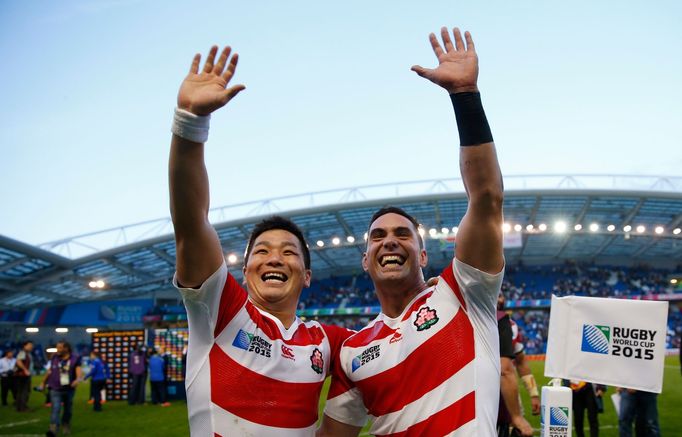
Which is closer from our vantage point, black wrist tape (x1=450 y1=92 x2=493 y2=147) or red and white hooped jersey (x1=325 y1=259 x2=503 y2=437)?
black wrist tape (x1=450 y1=92 x2=493 y2=147)

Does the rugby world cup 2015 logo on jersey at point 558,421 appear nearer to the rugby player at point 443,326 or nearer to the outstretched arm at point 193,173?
the rugby player at point 443,326

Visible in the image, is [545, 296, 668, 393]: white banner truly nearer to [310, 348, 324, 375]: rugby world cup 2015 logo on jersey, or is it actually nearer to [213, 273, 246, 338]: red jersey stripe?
[310, 348, 324, 375]: rugby world cup 2015 logo on jersey

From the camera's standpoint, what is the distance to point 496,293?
255cm

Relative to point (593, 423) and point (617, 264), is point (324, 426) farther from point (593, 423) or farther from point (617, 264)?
point (617, 264)

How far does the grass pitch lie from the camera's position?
10.6 meters

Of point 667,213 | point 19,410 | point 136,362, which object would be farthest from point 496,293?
point 667,213

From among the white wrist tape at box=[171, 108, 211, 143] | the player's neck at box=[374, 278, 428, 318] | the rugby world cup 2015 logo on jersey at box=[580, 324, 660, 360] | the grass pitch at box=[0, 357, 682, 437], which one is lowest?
the grass pitch at box=[0, 357, 682, 437]

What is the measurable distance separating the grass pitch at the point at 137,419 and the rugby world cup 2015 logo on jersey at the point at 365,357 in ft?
25.6

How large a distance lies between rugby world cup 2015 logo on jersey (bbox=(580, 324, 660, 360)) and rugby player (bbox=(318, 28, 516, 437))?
1.62 metres

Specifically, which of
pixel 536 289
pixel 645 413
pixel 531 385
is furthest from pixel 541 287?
pixel 531 385

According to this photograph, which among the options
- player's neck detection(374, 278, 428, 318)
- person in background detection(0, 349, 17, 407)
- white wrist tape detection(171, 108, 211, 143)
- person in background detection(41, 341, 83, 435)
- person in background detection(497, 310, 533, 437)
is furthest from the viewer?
person in background detection(0, 349, 17, 407)

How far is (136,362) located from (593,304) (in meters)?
15.6

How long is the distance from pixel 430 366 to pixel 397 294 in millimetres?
533

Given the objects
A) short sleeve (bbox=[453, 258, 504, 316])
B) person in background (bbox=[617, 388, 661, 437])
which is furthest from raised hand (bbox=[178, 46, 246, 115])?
person in background (bbox=[617, 388, 661, 437])
